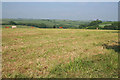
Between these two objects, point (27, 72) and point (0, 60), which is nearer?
point (27, 72)

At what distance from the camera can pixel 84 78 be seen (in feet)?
17.4

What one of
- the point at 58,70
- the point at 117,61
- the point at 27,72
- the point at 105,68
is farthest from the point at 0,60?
the point at 117,61

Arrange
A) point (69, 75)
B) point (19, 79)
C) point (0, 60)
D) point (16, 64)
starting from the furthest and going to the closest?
point (0, 60), point (16, 64), point (69, 75), point (19, 79)

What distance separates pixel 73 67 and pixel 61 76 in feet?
4.07

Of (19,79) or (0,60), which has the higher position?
(0,60)

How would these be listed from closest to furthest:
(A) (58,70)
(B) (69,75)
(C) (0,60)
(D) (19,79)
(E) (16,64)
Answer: (D) (19,79) → (B) (69,75) → (A) (58,70) → (E) (16,64) → (C) (0,60)

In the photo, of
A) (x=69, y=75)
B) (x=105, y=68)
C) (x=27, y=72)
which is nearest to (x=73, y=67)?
(x=69, y=75)

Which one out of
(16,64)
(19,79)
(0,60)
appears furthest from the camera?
(0,60)

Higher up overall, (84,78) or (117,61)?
(117,61)

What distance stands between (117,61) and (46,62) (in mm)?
4911

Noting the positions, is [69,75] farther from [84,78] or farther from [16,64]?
[16,64]

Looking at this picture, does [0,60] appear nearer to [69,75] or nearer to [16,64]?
[16,64]

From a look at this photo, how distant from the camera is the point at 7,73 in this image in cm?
575

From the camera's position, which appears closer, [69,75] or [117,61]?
[69,75]
